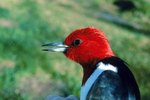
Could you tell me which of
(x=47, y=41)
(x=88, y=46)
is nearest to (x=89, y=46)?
(x=88, y=46)

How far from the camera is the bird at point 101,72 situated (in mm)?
4863

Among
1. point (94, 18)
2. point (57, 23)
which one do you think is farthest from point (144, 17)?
point (57, 23)

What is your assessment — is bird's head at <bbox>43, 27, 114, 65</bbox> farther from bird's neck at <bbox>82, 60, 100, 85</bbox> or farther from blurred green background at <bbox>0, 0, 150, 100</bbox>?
blurred green background at <bbox>0, 0, 150, 100</bbox>

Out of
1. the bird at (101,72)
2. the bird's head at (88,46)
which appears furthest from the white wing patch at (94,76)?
the bird's head at (88,46)

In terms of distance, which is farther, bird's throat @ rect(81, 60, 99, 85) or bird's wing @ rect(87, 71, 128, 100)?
bird's throat @ rect(81, 60, 99, 85)

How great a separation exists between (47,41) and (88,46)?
6455 mm

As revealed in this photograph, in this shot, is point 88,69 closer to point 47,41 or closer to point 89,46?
point 89,46

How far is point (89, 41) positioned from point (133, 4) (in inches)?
668

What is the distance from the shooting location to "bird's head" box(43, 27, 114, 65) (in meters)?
5.30

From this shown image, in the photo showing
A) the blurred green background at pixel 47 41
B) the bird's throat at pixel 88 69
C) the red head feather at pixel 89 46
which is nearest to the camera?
the bird's throat at pixel 88 69

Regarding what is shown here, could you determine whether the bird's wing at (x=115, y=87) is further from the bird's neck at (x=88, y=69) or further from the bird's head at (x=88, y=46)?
the bird's head at (x=88, y=46)

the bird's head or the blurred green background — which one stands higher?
the bird's head

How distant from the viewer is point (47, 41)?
11.8 m

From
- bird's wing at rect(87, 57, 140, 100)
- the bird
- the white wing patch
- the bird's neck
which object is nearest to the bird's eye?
the bird
